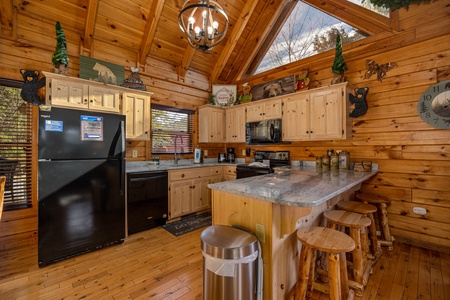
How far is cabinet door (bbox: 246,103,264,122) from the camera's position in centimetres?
391

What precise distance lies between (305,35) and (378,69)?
58.0 inches

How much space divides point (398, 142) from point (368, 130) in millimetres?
382

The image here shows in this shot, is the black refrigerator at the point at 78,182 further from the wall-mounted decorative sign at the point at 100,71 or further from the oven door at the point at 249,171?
the oven door at the point at 249,171

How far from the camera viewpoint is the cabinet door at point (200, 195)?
3.70 metres

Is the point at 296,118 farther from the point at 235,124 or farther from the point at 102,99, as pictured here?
the point at 102,99

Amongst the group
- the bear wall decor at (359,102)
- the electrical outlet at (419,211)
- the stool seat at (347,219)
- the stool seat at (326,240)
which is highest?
the bear wall decor at (359,102)

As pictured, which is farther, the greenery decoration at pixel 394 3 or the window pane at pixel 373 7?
the window pane at pixel 373 7

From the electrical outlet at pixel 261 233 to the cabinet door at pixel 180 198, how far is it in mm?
2201

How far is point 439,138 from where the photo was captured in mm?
2451

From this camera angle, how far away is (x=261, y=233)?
1452 millimetres

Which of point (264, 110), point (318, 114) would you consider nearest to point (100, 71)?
point (264, 110)

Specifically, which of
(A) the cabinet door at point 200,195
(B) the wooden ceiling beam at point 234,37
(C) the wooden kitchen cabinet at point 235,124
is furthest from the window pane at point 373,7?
(A) the cabinet door at point 200,195

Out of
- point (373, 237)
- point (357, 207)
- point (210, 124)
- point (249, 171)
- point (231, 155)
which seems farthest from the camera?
point (231, 155)

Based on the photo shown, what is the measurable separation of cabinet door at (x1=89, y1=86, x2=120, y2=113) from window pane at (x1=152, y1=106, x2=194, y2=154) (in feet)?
2.69
